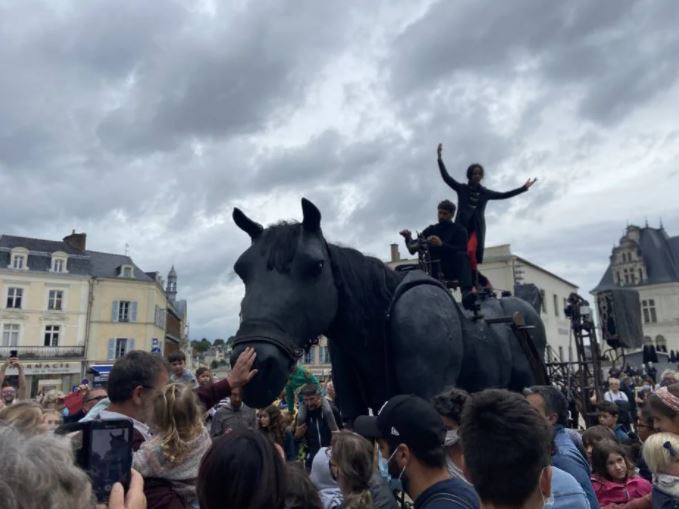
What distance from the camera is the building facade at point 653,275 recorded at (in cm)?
6525

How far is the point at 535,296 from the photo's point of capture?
25.3ft

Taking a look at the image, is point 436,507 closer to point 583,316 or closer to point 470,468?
point 470,468

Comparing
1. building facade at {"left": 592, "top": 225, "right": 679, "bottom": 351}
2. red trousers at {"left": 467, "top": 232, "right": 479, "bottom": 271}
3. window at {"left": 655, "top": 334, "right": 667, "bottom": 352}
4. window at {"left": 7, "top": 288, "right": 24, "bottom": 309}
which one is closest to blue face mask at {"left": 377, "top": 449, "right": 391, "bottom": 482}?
red trousers at {"left": 467, "top": 232, "right": 479, "bottom": 271}

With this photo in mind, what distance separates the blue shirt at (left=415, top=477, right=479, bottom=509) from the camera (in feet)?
6.75

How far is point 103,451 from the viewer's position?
1.74 metres

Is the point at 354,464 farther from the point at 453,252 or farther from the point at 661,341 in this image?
the point at 661,341

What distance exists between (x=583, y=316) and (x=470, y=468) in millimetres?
8606

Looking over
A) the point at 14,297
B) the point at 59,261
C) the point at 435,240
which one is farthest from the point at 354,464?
the point at 59,261

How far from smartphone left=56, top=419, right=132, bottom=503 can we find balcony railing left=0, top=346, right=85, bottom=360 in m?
43.3

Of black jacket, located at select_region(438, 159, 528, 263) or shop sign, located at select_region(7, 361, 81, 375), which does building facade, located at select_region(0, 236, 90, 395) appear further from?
black jacket, located at select_region(438, 159, 528, 263)

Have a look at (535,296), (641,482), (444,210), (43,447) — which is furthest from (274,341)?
(535,296)

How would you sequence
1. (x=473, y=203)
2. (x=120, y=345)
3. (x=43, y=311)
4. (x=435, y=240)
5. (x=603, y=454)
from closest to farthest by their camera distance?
(x=603, y=454) → (x=435, y=240) → (x=473, y=203) → (x=43, y=311) → (x=120, y=345)

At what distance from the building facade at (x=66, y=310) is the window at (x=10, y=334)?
6 cm

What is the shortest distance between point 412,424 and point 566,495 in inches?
31.6
